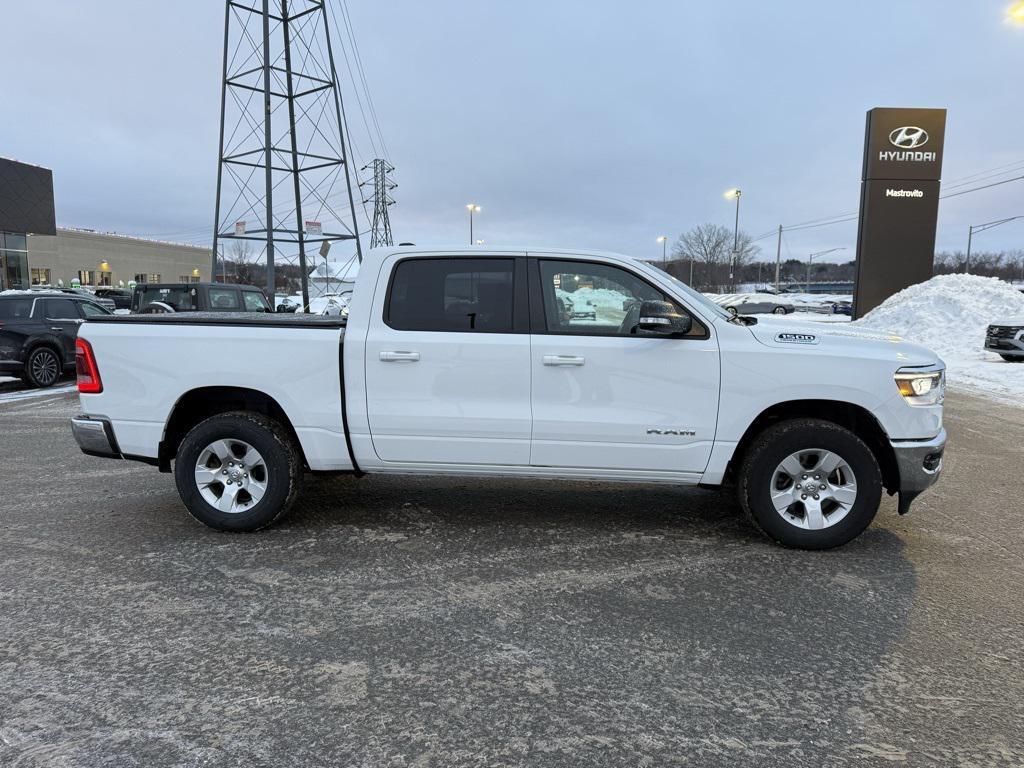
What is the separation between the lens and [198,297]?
14047 mm

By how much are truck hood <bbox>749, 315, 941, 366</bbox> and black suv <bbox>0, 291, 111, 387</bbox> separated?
11723 mm

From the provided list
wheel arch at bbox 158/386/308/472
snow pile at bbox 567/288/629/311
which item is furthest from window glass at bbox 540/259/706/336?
wheel arch at bbox 158/386/308/472

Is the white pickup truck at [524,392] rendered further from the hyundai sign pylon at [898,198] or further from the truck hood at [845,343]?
the hyundai sign pylon at [898,198]

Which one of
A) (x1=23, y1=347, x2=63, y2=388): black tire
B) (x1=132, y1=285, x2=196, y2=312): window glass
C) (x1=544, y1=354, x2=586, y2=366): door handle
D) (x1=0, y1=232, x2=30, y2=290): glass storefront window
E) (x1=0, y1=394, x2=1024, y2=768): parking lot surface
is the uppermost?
(x1=0, y1=232, x2=30, y2=290): glass storefront window

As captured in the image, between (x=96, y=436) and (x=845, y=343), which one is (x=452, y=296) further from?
(x=96, y=436)

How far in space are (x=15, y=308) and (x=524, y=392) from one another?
12.1 meters

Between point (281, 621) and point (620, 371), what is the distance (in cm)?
A: 244

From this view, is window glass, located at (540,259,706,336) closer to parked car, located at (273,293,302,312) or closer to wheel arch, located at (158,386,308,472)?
wheel arch, located at (158,386,308,472)

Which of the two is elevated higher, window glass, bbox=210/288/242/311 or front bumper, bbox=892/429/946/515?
window glass, bbox=210/288/242/311

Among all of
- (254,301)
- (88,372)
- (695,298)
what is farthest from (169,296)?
(695,298)

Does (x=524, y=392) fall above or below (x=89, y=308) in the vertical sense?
below

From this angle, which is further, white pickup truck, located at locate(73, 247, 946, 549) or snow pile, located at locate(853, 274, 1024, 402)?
snow pile, located at locate(853, 274, 1024, 402)

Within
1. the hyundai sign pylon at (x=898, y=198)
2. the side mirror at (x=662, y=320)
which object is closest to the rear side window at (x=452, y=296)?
the side mirror at (x=662, y=320)

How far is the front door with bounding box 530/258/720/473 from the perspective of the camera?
4336 millimetres
